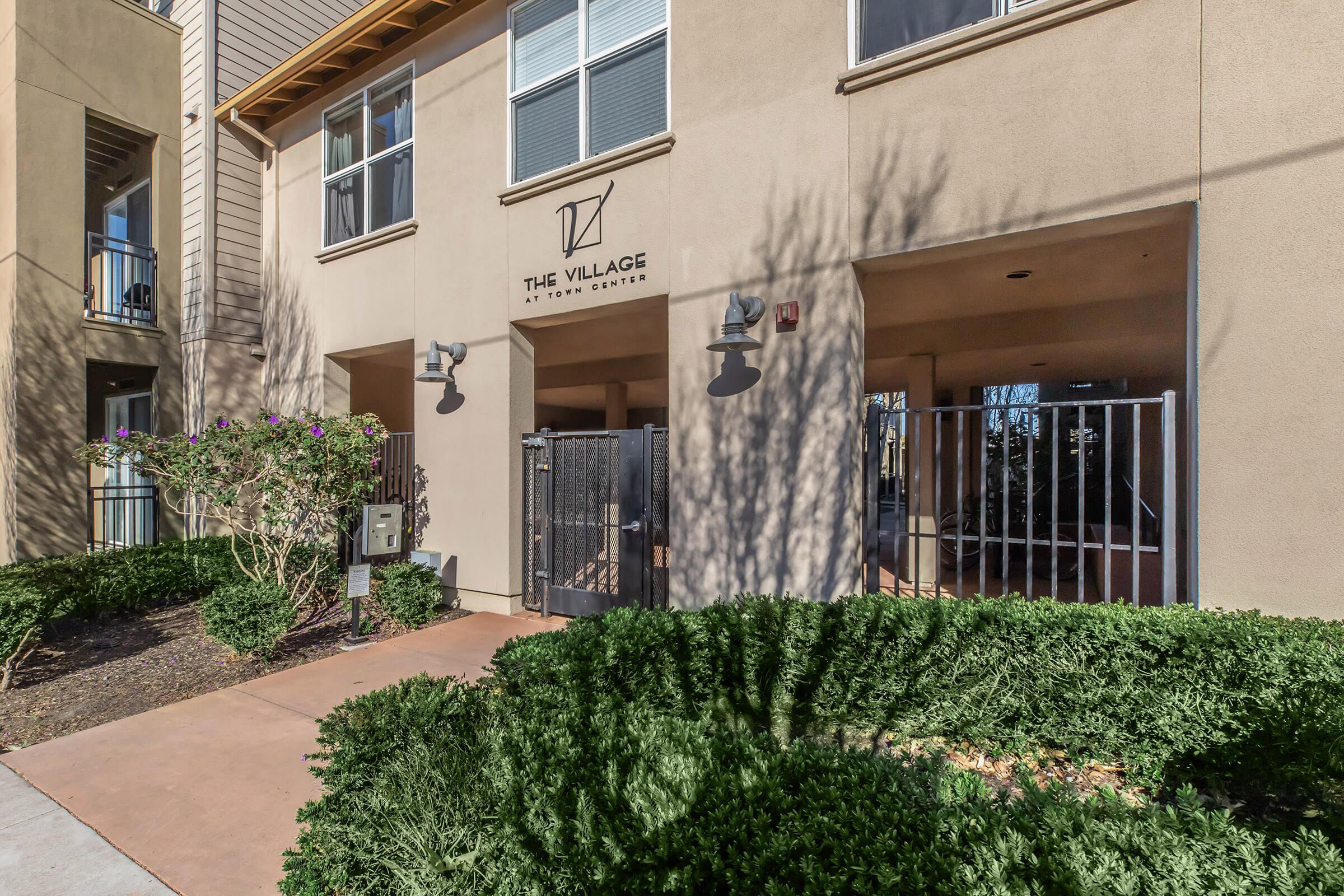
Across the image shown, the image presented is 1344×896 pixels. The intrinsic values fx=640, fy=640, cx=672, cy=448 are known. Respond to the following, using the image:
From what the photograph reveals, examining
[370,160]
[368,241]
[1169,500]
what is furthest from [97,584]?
[1169,500]

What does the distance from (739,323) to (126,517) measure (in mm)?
9990

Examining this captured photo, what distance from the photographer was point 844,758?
2.12 meters

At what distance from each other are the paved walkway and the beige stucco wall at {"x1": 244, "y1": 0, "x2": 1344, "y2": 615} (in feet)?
7.73

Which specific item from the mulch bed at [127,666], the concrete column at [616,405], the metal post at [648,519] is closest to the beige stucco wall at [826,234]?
the metal post at [648,519]

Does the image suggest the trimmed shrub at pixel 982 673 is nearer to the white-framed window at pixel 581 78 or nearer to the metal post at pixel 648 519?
the metal post at pixel 648 519

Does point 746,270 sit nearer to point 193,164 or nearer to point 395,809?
point 395,809

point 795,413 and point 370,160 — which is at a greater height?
point 370,160

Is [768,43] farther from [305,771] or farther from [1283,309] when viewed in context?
[305,771]

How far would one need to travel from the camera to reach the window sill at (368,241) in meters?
7.78

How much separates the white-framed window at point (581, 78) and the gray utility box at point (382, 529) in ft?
12.5

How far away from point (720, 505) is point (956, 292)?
339 centimetres

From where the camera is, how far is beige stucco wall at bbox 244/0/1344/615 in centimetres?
362

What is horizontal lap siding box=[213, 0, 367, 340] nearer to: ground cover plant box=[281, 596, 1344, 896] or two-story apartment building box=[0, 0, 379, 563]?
two-story apartment building box=[0, 0, 379, 563]

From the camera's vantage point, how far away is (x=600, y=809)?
202 cm
